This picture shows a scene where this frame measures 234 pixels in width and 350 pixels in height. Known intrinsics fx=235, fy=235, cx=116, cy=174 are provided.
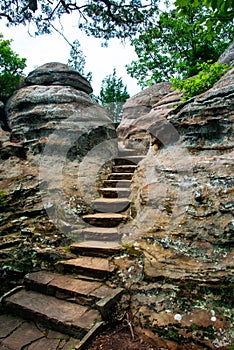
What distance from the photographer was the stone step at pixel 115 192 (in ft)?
15.9

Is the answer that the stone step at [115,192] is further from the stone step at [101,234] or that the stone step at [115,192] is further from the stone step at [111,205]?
the stone step at [101,234]

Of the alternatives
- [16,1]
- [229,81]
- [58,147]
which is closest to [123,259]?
[58,147]

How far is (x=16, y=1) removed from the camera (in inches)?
254

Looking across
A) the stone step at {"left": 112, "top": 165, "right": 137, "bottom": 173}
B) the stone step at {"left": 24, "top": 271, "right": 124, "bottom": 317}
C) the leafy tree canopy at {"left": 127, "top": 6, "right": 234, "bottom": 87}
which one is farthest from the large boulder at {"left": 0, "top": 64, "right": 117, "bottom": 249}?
the leafy tree canopy at {"left": 127, "top": 6, "right": 234, "bottom": 87}

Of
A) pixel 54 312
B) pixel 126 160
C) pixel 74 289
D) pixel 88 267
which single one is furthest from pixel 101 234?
pixel 126 160

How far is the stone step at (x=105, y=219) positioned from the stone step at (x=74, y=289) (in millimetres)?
1146

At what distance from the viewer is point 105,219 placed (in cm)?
418

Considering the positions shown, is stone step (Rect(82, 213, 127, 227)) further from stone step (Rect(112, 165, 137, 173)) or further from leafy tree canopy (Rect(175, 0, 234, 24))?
leafy tree canopy (Rect(175, 0, 234, 24))

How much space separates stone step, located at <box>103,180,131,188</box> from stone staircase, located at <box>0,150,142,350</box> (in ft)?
3.77

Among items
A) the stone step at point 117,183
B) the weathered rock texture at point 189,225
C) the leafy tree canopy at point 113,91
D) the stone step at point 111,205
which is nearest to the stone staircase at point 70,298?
the stone step at point 111,205

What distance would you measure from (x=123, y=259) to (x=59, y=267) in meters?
0.98

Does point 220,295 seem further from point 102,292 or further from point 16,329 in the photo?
point 16,329

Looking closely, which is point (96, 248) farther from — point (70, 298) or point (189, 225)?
point (189, 225)

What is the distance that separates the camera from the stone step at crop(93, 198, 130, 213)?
4465 mm
